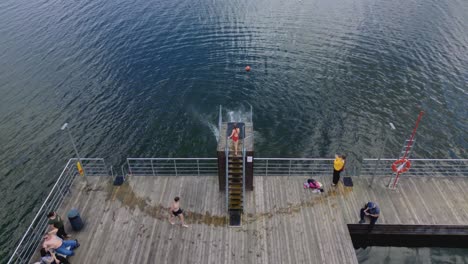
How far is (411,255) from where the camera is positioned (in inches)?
771

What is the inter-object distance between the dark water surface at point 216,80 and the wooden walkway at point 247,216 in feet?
22.9

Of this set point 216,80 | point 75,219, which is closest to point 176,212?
point 75,219

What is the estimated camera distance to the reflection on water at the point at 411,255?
19.2 metres

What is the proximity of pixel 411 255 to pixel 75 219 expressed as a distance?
19.2 m

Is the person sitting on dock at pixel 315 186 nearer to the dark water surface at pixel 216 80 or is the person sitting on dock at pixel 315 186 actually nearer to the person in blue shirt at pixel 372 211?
the person in blue shirt at pixel 372 211

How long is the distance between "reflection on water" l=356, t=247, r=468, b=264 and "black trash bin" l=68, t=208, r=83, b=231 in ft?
52.1

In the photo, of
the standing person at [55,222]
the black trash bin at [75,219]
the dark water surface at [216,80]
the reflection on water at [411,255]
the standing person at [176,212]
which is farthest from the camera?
the dark water surface at [216,80]

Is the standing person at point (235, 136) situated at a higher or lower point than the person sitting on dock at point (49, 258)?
higher

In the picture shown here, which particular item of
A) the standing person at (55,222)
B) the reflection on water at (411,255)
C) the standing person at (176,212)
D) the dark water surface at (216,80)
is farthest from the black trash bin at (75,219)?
the reflection on water at (411,255)

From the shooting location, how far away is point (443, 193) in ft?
64.6

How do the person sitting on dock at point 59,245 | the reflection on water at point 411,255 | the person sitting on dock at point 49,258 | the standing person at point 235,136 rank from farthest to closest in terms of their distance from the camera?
1. the reflection on water at point 411,255
2. the standing person at point 235,136
3. the person sitting on dock at point 59,245
4. the person sitting on dock at point 49,258

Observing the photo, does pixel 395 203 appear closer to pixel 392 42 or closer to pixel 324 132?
pixel 324 132

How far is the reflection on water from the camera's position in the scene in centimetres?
1920

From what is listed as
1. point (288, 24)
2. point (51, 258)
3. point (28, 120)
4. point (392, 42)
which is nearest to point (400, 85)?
point (392, 42)
